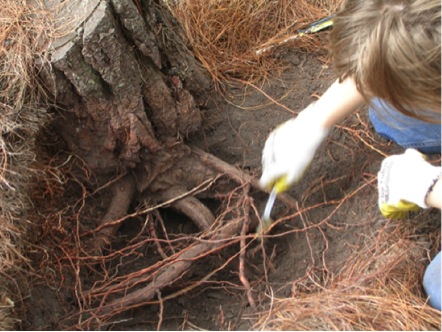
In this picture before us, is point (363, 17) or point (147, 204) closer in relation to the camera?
point (363, 17)

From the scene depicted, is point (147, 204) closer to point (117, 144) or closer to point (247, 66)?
point (117, 144)

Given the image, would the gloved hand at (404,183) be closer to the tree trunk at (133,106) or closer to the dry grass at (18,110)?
the tree trunk at (133,106)

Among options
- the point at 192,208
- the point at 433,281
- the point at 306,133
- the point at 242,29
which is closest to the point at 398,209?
the point at 433,281

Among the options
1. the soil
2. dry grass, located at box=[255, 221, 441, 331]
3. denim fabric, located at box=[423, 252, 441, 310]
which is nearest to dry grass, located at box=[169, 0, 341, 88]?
the soil

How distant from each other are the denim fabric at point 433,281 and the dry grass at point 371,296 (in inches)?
1.0

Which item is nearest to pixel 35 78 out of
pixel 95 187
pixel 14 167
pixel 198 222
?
pixel 14 167

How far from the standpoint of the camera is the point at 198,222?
6.54 ft

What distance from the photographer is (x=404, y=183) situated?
1588mm

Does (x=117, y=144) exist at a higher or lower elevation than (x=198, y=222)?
higher

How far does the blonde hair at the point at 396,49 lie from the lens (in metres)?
1.29

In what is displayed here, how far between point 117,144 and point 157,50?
1.11ft

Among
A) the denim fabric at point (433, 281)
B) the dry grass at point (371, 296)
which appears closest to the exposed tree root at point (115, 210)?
the dry grass at point (371, 296)

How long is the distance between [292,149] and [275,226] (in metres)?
0.31

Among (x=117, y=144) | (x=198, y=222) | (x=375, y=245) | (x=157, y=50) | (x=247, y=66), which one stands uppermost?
(x=157, y=50)
